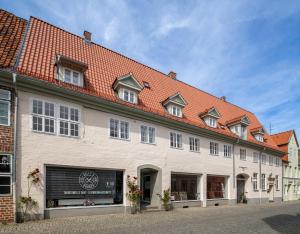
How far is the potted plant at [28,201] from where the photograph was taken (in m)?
12.2

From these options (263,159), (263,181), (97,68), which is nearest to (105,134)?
(97,68)

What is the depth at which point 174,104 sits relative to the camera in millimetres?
20719

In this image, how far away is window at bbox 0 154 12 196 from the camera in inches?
471

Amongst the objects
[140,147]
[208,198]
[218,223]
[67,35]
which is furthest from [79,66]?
[208,198]

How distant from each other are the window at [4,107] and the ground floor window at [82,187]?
10.5 ft

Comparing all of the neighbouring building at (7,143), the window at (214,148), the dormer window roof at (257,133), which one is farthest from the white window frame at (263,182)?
the neighbouring building at (7,143)

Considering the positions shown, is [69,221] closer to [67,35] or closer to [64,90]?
[64,90]

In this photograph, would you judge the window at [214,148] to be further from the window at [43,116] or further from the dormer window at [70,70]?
the window at [43,116]

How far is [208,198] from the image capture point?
23.0 m

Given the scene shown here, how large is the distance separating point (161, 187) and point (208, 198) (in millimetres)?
6409

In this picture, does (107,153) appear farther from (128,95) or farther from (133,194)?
(128,95)

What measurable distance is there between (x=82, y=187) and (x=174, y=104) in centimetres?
944

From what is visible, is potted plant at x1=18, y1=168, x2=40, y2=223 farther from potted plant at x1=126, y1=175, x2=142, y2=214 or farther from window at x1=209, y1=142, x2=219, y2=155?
window at x1=209, y1=142, x2=219, y2=155

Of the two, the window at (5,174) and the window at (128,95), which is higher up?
the window at (128,95)
